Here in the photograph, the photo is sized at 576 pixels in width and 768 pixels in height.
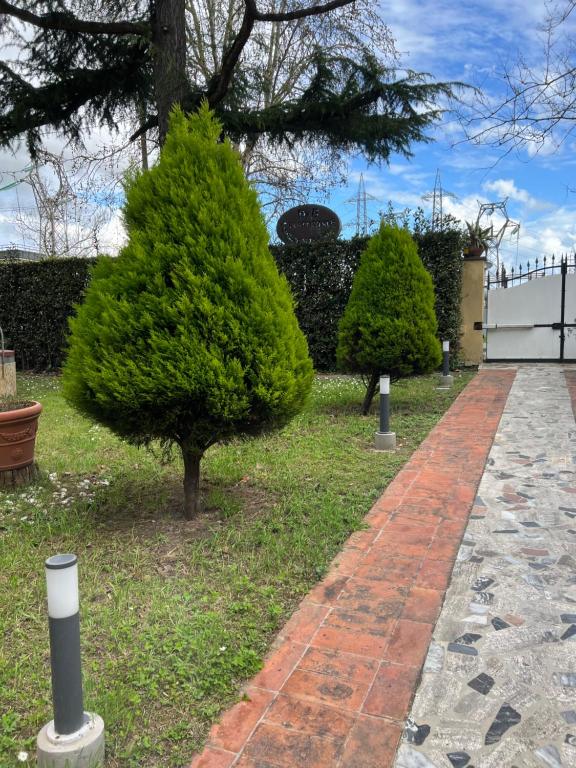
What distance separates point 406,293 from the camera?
23.9 ft

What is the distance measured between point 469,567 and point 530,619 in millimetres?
567

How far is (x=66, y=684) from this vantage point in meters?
1.76

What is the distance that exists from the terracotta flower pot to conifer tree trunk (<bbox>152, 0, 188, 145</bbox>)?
5.84 m

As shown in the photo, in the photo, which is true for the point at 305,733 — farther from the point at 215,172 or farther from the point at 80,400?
the point at 215,172

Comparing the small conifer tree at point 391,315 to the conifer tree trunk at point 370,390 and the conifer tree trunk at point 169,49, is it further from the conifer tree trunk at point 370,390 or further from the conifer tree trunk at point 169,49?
the conifer tree trunk at point 169,49

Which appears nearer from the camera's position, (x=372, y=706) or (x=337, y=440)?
(x=372, y=706)

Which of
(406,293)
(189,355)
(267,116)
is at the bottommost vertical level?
(189,355)

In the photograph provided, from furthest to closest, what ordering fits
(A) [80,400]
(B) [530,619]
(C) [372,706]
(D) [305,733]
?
(A) [80,400], (B) [530,619], (C) [372,706], (D) [305,733]

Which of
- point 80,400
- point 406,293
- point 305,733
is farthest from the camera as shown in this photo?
point 406,293

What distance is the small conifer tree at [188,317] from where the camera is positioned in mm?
3377

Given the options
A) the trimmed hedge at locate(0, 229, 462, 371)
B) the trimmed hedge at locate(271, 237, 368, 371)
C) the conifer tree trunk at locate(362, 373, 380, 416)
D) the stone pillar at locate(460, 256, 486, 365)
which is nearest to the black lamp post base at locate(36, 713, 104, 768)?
the conifer tree trunk at locate(362, 373, 380, 416)

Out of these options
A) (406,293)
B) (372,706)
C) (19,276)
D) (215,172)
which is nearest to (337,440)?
(406,293)

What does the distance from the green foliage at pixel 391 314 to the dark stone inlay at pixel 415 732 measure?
545 centimetres

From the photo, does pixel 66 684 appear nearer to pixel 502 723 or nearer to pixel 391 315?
pixel 502 723
